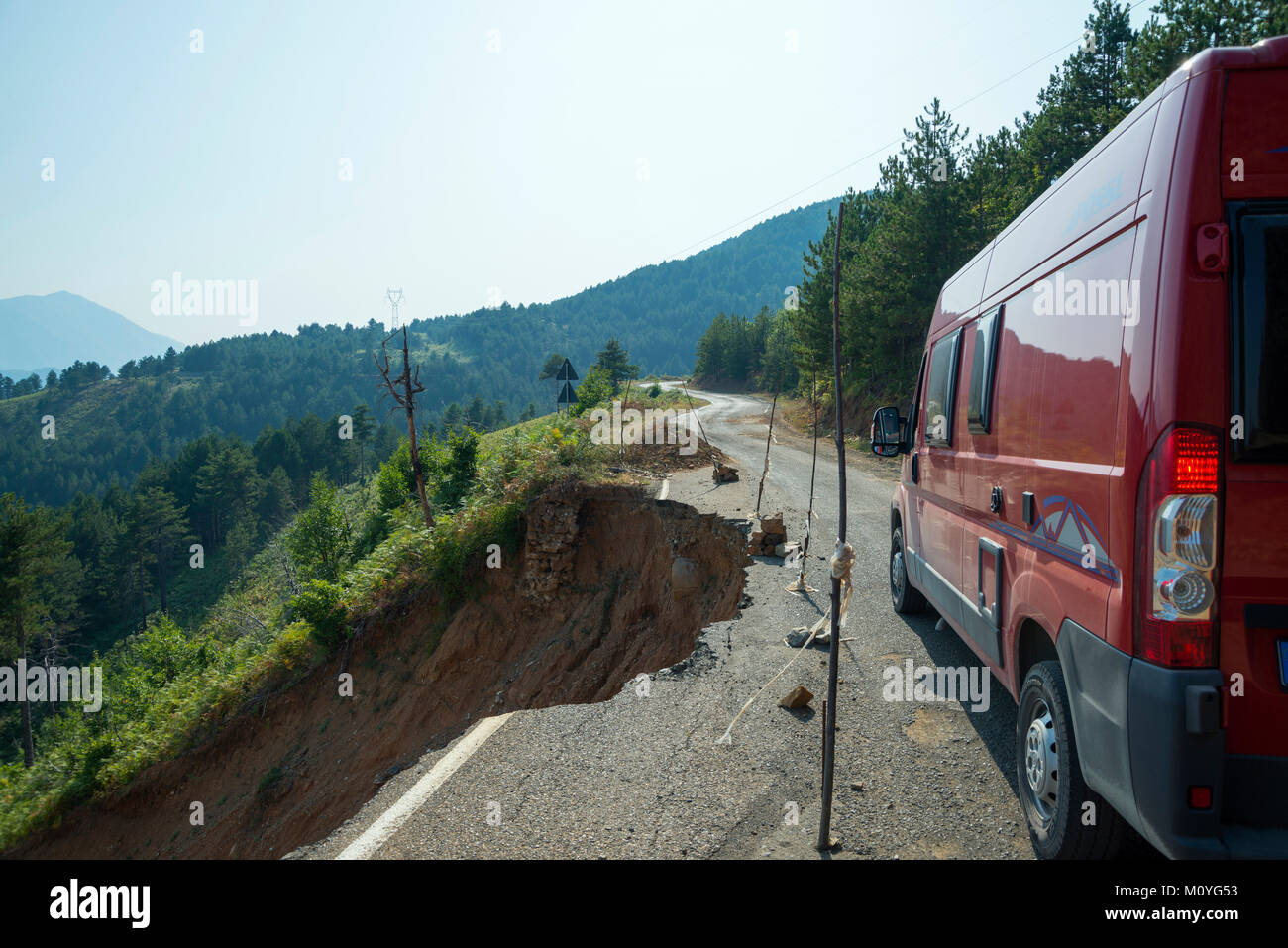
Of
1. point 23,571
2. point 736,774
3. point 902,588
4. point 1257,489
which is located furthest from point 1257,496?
point 23,571

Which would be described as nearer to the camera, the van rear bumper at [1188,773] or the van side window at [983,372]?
the van rear bumper at [1188,773]

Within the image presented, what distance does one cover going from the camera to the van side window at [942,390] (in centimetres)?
477

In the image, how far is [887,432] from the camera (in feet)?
19.5

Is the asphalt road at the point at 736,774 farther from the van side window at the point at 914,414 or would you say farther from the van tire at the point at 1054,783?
the van side window at the point at 914,414

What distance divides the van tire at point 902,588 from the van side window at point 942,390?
1.67 m

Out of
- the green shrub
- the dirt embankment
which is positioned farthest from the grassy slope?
the dirt embankment

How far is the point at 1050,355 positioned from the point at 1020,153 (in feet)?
77.3

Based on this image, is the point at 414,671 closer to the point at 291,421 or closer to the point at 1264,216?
the point at 1264,216

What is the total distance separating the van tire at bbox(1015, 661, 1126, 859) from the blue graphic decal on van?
0.54 m

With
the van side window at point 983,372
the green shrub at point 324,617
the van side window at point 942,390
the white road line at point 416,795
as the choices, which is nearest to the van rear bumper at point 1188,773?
the van side window at point 983,372

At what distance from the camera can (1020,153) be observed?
2209 centimetres

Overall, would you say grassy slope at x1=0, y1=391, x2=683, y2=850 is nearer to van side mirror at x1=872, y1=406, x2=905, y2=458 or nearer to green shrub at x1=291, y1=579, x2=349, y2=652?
green shrub at x1=291, y1=579, x2=349, y2=652

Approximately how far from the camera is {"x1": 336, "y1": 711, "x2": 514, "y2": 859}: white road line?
378 cm
